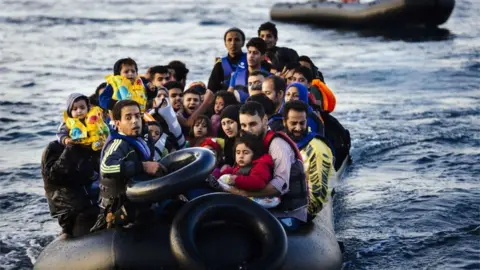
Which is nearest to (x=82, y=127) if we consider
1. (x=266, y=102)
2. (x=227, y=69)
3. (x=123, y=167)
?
(x=123, y=167)

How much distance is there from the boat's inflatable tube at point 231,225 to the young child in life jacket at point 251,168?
0.55m

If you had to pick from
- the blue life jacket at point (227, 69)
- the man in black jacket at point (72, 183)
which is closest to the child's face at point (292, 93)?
the man in black jacket at point (72, 183)

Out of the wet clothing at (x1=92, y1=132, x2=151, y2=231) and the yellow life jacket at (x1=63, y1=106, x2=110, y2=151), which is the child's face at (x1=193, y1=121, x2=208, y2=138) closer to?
the yellow life jacket at (x1=63, y1=106, x2=110, y2=151)

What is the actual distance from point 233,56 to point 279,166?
15.9ft

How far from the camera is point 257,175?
7809 mm

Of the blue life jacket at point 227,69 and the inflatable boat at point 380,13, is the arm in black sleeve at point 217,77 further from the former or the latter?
the inflatable boat at point 380,13

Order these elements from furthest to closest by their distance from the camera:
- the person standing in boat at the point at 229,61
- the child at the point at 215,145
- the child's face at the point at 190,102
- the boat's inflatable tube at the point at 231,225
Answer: the person standing in boat at the point at 229,61 → the child's face at the point at 190,102 → the child at the point at 215,145 → the boat's inflatable tube at the point at 231,225

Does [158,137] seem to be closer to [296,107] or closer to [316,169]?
[296,107]

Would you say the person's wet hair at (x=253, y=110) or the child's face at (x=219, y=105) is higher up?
the person's wet hair at (x=253, y=110)

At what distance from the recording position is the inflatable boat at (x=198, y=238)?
279 inches

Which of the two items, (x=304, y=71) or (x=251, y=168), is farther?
(x=304, y=71)

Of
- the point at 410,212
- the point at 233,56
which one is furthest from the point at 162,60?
the point at 410,212

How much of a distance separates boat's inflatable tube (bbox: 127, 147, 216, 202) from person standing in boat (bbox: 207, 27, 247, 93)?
5048mm

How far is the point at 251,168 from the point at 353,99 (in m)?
11.7
